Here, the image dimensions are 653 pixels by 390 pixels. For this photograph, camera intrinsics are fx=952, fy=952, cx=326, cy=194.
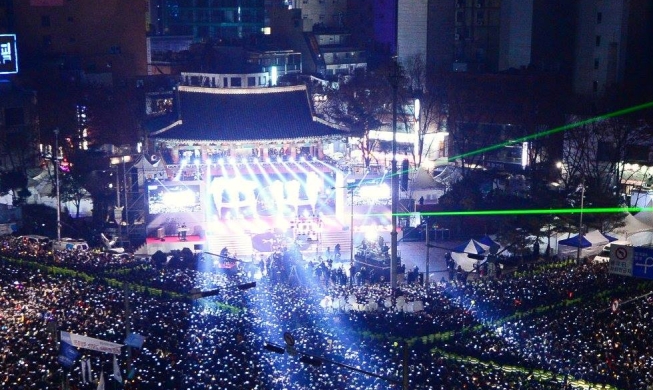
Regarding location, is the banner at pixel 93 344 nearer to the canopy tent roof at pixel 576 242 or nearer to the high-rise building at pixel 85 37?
the canopy tent roof at pixel 576 242

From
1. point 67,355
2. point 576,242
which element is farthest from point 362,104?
point 67,355

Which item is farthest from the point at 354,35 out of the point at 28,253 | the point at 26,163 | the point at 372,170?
the point at 28,253

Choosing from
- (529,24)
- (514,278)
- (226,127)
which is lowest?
(514,278)

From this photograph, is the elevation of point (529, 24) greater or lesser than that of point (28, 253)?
greater

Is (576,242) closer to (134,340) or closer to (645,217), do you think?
(645,217)

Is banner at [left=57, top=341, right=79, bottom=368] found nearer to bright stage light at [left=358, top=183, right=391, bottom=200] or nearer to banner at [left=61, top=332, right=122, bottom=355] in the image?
banner at [left=61, top=332, right=122, bottom=355]

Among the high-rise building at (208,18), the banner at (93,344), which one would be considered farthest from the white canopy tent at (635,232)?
the high-rise building at (208,18)

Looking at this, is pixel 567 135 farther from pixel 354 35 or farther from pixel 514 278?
pixel 354 35
